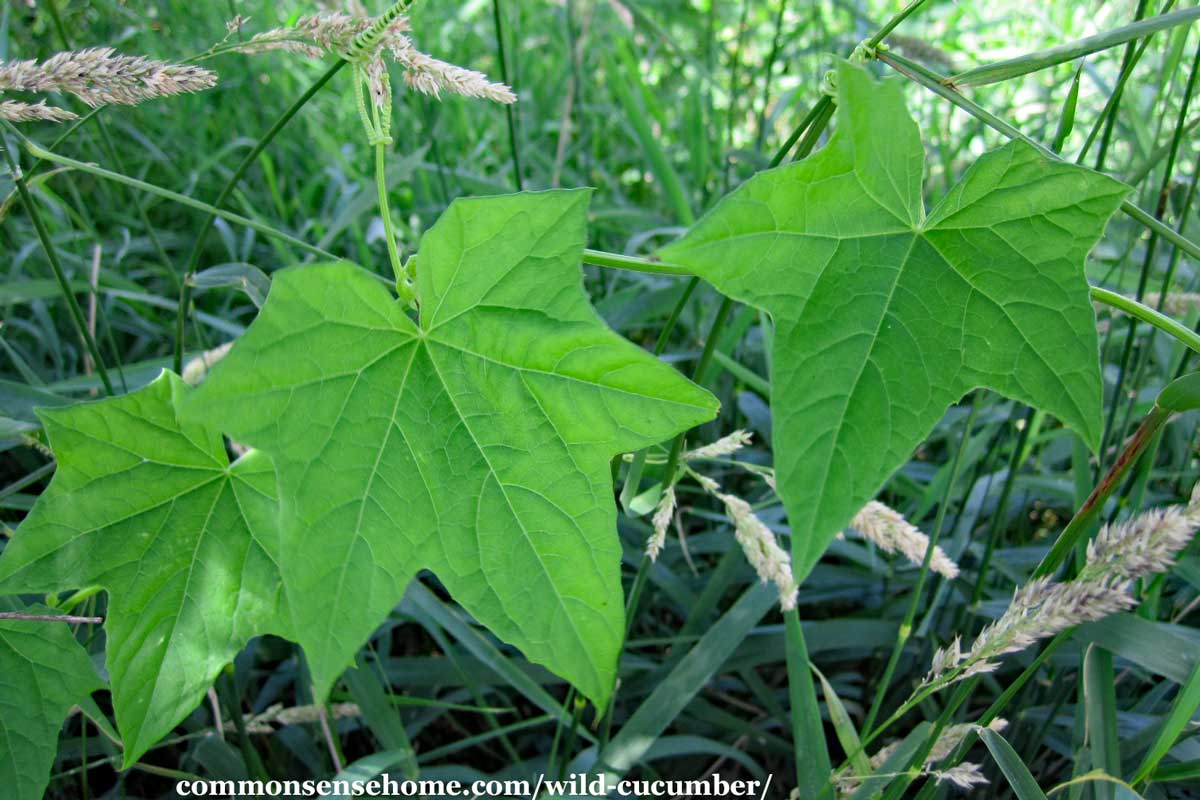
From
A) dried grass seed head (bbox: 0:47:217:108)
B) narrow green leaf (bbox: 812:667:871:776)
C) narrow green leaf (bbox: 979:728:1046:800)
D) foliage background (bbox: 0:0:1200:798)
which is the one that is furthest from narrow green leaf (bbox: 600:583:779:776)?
dried grass seed head (bbox: 0:47:217:108)

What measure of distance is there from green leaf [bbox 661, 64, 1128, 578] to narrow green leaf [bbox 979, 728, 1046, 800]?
1.06ft

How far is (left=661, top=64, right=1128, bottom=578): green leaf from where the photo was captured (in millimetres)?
522

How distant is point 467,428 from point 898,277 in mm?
293

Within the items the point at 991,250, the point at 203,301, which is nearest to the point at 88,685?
the point at 991,250

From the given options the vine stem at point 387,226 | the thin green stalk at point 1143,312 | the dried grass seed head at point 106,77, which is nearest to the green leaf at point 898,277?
the thin green stalk at point 1143,312

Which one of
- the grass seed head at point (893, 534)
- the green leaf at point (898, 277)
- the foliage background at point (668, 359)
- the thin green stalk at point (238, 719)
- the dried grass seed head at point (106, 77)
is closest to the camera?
the green leaf at point (898, 277)

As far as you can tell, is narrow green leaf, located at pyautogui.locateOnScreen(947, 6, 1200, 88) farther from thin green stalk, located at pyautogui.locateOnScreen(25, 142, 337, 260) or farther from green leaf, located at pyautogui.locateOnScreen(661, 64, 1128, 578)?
thin green stalk, located at pyautogui.locateOnScreen(25, 142, 337, 260)

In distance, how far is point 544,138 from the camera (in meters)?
2.15

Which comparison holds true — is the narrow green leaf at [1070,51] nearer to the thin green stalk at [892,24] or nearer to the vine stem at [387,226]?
the thin green stalk at [892,24]

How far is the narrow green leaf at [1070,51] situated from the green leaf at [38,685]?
80 centimetres

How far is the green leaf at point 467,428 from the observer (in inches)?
21.1

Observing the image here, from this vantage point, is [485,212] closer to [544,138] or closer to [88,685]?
[88,685]

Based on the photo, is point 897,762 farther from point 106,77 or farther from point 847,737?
point 106,77

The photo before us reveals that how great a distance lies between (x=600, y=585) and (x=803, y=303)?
215mm
